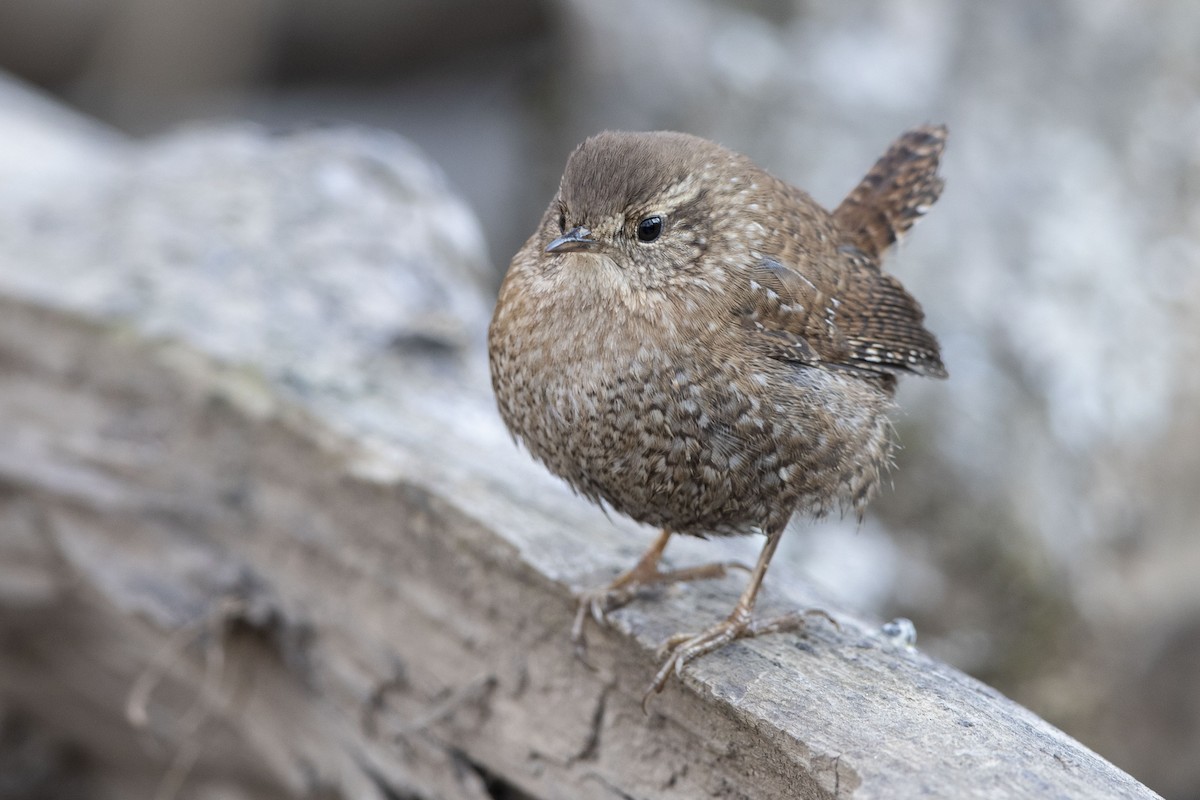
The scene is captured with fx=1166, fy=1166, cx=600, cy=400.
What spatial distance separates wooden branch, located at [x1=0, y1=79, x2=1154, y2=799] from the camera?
245cm

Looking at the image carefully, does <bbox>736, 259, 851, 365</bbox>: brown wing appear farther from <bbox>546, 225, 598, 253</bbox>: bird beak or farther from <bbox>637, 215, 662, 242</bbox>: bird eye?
<bbox>546, 225, 598, 253</bbox>: bird beak

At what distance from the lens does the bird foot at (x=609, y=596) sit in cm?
266

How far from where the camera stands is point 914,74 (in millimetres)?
5660

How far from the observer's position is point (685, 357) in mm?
2469

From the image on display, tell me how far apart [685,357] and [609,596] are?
0.60 metres

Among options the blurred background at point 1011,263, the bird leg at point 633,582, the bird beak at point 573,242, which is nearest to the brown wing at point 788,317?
the bird beak at point 573,242

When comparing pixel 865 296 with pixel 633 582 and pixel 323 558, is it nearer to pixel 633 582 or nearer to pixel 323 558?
pixel 633 582

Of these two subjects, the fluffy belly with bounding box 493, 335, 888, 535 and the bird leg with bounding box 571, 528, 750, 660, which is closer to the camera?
the fluffy belly with bounding box 493, 335, 888, 535

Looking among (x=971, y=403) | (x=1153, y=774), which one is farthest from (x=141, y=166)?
(x=1153, y=774)

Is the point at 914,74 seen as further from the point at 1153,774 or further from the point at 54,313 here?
the point at 54,313

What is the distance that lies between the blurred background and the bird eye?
1512 mm

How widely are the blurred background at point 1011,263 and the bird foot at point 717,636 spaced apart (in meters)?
1.27

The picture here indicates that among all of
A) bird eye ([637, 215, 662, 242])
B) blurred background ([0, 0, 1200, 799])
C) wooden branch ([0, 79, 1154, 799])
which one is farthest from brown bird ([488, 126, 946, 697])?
blurred background ([0, 0, 1200, 799])

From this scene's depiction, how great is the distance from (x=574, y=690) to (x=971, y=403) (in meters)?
2.64
